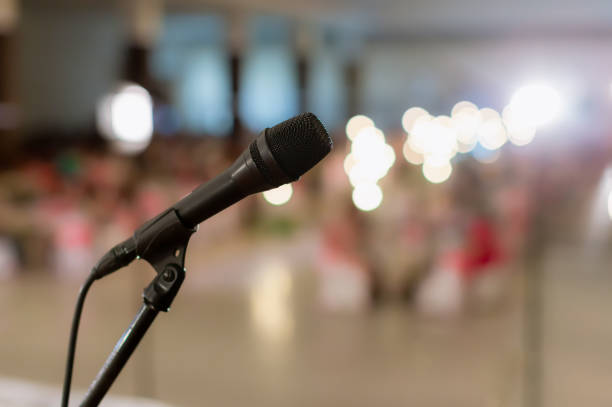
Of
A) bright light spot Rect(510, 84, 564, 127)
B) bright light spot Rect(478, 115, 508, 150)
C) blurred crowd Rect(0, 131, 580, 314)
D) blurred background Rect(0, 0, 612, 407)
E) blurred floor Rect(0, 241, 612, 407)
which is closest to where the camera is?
blurred floor Rect(0, 241, 612, 407)

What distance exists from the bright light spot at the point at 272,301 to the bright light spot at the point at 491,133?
136 inches

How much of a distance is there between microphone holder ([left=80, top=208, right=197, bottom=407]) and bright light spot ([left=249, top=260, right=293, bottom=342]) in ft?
10.6

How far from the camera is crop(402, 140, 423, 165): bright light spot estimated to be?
8.54 meters

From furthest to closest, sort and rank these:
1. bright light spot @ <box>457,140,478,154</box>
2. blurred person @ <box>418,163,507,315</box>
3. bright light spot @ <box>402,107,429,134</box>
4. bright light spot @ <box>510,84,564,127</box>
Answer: bright light spot @ <box>402,107,429,134</box>, bright light spot @ <box>457,140,478,154</box>, blurred person @ <box>418,163,507,315</box>, bright light spot @ <box>510,84,564,127</box>

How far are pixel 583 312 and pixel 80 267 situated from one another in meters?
4.03

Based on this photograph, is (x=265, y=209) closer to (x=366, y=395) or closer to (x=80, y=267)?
(x=80, y=267)

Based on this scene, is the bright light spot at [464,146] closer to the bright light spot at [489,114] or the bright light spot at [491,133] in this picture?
the bright light spot at [491,133]

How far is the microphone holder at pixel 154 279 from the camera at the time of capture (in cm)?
85

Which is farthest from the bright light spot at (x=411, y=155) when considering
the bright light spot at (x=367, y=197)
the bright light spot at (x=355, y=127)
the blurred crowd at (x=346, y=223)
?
the bright light spot at (x=367, y=197)

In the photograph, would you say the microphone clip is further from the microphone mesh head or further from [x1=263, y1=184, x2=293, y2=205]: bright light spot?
[x1=263, y1=184, x2=293, y2=205]: bright light spot

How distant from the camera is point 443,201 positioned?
514cm

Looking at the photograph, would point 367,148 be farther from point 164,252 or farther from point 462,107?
point 164,252

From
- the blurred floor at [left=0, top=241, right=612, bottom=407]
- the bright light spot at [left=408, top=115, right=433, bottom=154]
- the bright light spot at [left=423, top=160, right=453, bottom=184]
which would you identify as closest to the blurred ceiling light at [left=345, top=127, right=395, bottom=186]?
the bright light spot at [left=423, top=160, right=453, bottom=184]

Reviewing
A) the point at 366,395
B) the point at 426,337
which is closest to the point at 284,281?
the point at 426,337
